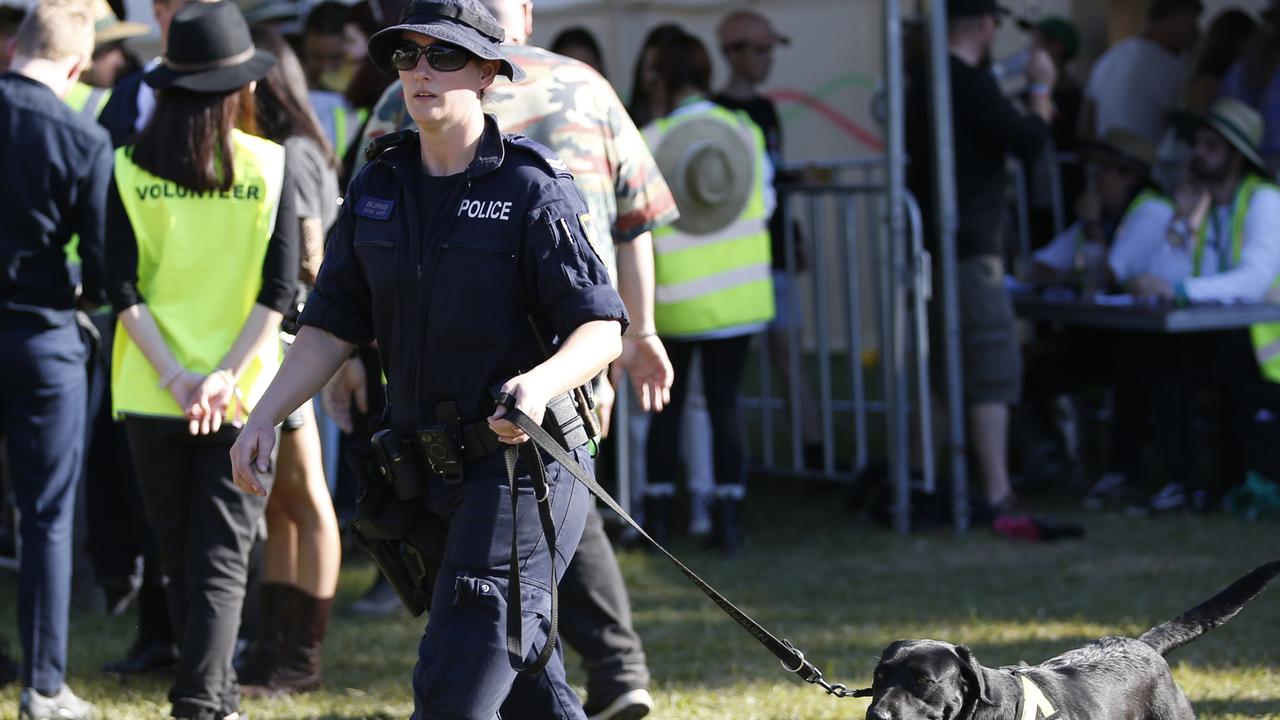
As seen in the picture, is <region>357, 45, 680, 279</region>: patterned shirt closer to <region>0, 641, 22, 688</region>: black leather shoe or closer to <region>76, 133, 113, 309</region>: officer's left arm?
<region>76, 133, 113, 309</region>: officer's left arm

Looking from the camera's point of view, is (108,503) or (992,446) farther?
(992,446)

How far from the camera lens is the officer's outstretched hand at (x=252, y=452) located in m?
2.95

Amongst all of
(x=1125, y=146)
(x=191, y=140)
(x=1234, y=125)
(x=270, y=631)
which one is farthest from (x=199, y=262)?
(x=1125, y=146)

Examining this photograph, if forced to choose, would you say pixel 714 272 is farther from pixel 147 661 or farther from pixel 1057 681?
pixel 1057 681

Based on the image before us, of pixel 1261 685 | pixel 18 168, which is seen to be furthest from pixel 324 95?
pixel 1261 685

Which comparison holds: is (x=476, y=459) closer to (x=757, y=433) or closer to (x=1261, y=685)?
(x=1261, y=685)

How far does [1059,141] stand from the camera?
358 inches

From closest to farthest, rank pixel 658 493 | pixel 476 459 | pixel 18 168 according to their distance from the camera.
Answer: pixel 476 459, pixel 18 168, pixel 658 493

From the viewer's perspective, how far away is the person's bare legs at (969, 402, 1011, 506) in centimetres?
709

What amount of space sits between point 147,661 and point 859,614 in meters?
2.35

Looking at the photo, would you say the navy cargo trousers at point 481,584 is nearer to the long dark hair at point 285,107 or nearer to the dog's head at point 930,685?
the dog's head at point 930,685

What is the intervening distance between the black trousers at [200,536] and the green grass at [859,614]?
17.5 inches

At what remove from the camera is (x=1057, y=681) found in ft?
9.97

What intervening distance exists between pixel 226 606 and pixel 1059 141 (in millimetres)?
6355
